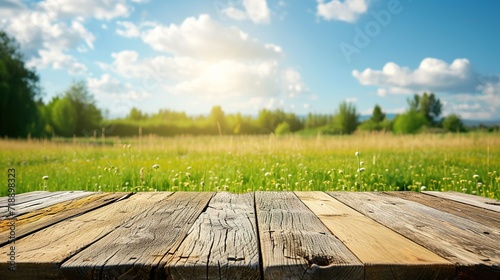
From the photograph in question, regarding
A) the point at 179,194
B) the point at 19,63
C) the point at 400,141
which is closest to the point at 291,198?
the point at 179,194

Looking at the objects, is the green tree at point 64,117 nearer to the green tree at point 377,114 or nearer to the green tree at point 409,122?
the green tree at point 409,122

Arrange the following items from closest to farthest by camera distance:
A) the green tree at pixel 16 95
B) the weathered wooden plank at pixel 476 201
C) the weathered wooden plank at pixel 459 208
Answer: the weathered wooden plank at pixel 459 208, the weathered wooden plank at pixel 476 201, the green tree at pixel 16 95

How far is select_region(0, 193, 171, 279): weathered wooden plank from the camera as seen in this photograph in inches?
46.6

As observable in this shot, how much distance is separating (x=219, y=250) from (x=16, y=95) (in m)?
32.3

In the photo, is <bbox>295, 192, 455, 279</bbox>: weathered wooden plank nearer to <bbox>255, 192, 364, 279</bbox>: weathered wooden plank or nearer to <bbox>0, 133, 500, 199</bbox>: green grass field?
<bbox>255, 192, 364, 279</bbox>: weathered wooden plank

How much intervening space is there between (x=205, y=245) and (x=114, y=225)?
577 millimetres

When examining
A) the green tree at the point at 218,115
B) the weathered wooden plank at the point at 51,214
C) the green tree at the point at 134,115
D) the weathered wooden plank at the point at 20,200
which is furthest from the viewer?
the green tree at the point at 134,115

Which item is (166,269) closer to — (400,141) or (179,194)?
(179,194)

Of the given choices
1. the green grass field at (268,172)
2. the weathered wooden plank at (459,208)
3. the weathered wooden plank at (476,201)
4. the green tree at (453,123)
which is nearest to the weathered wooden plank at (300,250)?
the weathered wooden plank at (459,208)

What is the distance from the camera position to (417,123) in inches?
1537

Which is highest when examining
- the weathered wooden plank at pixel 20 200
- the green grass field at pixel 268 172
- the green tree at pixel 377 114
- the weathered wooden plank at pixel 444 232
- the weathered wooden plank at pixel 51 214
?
the green tree at pixel 377 114

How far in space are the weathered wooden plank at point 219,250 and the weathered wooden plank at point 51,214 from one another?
684 mm

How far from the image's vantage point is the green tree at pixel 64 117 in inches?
1554

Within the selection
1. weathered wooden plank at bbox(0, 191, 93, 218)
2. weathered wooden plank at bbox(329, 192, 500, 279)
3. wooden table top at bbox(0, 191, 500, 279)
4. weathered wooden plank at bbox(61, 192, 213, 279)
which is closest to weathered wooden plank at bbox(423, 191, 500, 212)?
wooden table top at bbox(0, 191, 500, 279)
